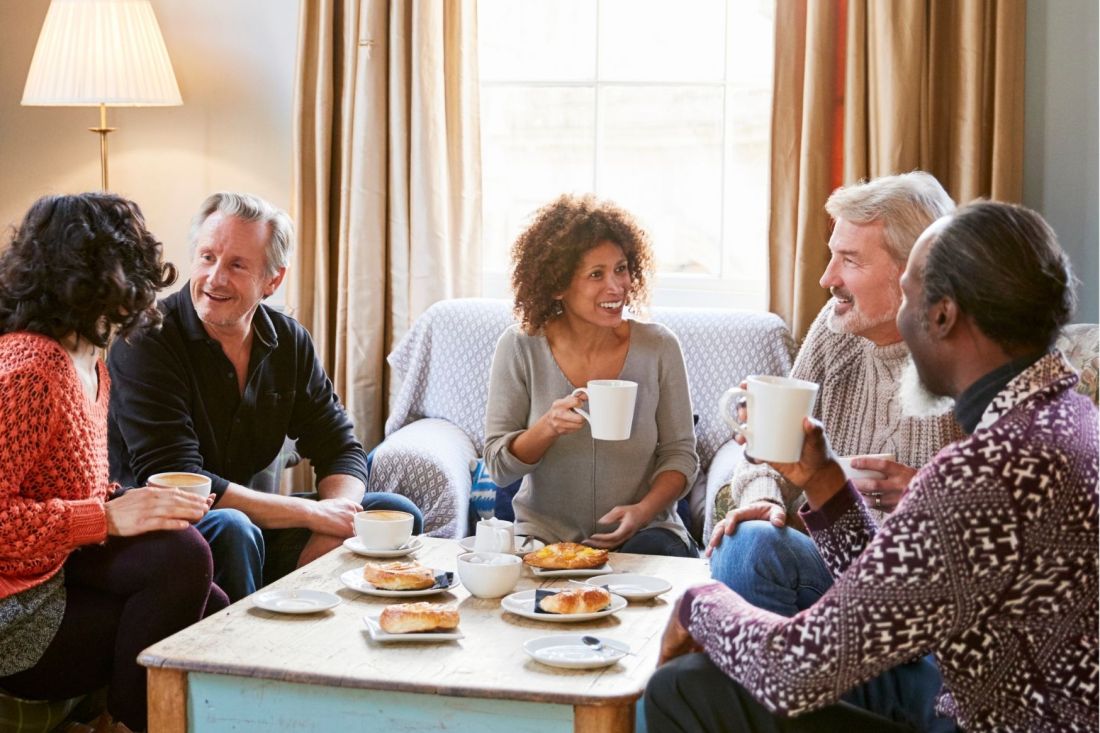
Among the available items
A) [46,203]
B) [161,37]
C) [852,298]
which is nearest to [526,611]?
[852,298]

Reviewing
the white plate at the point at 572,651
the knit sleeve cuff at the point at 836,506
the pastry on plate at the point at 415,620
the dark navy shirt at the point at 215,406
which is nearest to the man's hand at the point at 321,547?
the dark navy shirt at the point at 215,406

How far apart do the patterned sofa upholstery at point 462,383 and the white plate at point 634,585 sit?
0.96m

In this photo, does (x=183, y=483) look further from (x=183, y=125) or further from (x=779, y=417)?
(x=183, y=125)

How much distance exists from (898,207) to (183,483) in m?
1.46

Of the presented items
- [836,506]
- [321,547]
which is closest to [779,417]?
[836,506]

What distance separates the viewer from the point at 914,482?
1.38 m

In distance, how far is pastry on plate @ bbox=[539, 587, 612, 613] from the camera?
1984 millimetres

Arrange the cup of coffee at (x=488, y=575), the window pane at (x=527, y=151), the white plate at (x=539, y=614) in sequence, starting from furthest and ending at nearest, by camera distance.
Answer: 1. the window pane at (x=527, y=151)
2. the cup of coffee at (x=488, y=575)
3. the white plate at (x=539, y=614)

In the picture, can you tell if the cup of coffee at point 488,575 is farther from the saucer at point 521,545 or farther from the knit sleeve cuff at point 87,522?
the knit sleeve cuff at point 87,522

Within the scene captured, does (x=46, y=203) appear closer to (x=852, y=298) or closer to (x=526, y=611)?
(x=526, y=611)

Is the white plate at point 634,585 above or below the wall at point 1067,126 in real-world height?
below

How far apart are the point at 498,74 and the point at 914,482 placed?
2.93 m

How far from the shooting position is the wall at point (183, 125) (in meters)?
4.11

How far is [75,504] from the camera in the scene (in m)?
2.11
